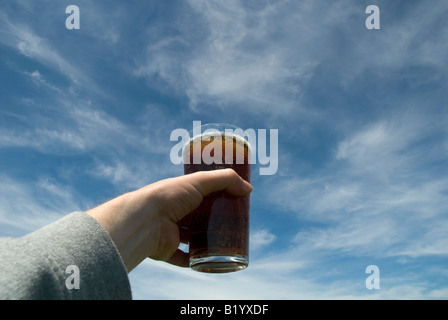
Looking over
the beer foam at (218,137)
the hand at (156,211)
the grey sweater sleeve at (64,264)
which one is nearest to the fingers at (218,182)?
the hand at (156,211)

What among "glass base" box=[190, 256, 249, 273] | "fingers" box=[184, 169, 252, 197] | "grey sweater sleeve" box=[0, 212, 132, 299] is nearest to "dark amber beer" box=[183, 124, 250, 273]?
"glass base" box=[190, 256, 249, 273]

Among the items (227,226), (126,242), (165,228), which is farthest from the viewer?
(227,226)

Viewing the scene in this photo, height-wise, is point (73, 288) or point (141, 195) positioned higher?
point (141, 195)

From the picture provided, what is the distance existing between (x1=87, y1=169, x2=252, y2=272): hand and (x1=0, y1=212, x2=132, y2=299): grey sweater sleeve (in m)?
0.33

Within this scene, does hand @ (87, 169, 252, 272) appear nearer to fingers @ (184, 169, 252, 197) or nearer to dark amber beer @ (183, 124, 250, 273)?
fingers @ (184, 169, 252, 197)

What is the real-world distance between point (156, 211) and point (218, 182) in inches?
25.4

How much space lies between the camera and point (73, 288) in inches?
72.1

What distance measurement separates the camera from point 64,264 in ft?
6.00

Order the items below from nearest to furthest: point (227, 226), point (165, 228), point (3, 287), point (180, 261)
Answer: point (3, 287) < point (165, 228) < point (227, 226) < point (180, 261)

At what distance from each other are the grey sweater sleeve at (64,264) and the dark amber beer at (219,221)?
1.39 metres

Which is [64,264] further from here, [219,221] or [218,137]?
[218,137]
